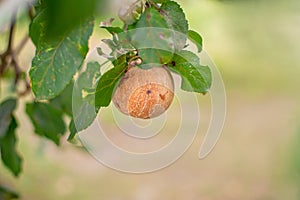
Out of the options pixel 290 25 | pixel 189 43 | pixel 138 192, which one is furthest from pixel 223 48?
pixel 189 43

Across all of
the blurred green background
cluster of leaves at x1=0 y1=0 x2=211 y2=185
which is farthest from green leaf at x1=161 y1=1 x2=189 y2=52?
the blurred green background

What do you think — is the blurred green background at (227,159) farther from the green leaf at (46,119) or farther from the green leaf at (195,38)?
the green leaf at (195,38)

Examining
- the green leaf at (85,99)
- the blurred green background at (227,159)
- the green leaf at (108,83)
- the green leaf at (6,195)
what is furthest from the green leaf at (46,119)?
the blurred green background at (227,159)

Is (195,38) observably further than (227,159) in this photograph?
No

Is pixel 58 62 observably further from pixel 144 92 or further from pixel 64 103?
pixel 64 103

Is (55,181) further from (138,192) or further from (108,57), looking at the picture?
(108,57)

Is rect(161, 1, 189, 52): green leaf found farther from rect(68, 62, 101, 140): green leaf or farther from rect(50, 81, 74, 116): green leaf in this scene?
rect(50, 81, 74, 116): green leaf

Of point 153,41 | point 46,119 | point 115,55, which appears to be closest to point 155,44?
point 153,41
